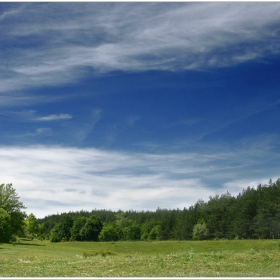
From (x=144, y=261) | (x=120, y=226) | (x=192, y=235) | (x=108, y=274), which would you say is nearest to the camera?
(x=108, y=274)

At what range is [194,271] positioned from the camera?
24078 millimetres

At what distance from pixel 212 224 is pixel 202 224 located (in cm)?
516

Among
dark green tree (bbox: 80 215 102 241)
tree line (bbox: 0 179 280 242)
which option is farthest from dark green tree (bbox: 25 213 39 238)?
dark green tree (bbox: 80 215 102 241)

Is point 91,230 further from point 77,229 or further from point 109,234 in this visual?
point 109,234

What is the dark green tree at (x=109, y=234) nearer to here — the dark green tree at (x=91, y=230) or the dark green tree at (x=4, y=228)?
the dark green tree at (x=91, y=230)

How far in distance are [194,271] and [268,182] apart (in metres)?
79.0

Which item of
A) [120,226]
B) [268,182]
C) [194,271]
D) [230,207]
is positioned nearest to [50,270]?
[194,271]

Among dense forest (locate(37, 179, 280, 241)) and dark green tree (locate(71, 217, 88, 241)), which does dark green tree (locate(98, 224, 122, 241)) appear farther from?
dark green tree (locate(71, 217, 88, 241))

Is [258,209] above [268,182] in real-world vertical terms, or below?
below

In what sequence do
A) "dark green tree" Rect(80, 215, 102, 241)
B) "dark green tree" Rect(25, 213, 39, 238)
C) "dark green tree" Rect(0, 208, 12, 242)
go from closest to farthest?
"dark green tree" Rect(0, 208, 12, 242) → "dark green tree" Rect(25, 213, 39, 238) → "dark green tree" Rect(80, 215, 102, 241)

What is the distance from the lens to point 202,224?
101 meters

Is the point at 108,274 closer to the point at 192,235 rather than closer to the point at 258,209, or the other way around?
the point at 258,209

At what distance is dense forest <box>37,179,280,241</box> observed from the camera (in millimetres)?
80562

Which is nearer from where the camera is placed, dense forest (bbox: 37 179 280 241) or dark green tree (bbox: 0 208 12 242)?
dark green tree (bbox: 0 208 12 242)
